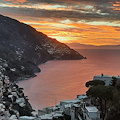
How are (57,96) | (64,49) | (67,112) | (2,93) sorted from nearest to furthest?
(67,112), (2,93), (57,96), (64,49)

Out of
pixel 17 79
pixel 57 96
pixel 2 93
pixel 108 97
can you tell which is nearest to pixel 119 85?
pixel 108 97

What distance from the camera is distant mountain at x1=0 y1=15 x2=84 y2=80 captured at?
47438 mm

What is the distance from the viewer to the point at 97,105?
44.2 ft

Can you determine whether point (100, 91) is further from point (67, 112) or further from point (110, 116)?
point (67, 112)

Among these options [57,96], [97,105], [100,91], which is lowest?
[57,96]

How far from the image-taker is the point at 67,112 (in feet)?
47.1

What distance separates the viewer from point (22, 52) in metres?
66.8

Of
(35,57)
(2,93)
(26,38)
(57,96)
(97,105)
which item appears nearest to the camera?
(97,105)

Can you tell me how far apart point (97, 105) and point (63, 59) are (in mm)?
89759

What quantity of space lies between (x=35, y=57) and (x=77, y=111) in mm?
63031

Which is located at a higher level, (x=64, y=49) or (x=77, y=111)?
(x=64, y=49)

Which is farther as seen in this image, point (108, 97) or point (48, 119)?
point (48, 119)

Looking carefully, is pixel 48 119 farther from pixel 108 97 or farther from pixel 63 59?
pixel 63 59

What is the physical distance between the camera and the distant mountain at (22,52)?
47.4 meters
